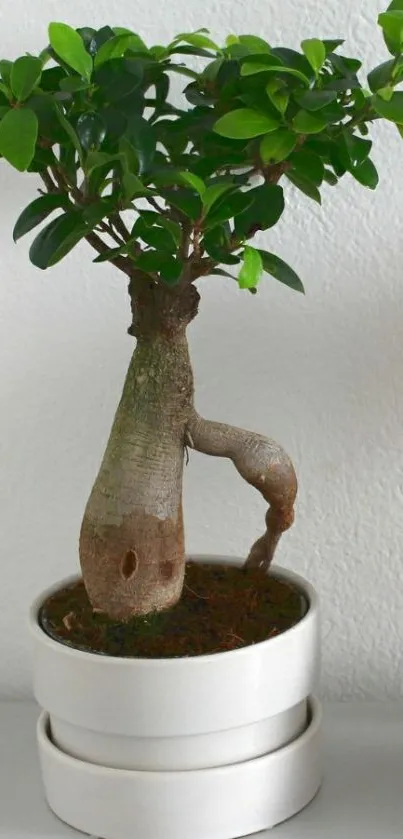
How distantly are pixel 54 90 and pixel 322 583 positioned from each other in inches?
24.0

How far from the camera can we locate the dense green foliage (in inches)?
23.6

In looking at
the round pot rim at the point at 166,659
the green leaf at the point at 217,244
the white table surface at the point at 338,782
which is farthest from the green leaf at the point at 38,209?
the white table surface at the point at 338,782

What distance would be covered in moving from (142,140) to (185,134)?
72 mm

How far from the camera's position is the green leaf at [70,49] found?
Result: 1.98 ft

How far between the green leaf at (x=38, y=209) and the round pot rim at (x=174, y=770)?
16.0 inches

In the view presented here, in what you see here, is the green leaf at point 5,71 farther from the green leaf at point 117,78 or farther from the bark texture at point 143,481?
the bark texture at point 143,481

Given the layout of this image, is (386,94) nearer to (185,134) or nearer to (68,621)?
(185,134)

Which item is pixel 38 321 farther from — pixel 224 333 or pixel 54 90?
pixel 54 90

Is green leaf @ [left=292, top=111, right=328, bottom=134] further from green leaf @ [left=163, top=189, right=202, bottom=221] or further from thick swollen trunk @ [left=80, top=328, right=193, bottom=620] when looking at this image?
thick swollen trunk @ [left=80, top=328, right=193, bottom=620]

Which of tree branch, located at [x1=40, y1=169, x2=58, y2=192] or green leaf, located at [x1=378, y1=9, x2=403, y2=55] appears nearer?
green leaf, located at [x1=378, y1=9, x2=403, y2=55]

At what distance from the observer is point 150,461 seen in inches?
31.4

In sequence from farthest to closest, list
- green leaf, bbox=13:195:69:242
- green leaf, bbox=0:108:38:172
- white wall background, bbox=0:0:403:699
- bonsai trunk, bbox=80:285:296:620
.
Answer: white wall background, bbox=0:0:403:699 < bonsai trunk, bbox=80:285:296:620 < green leaf, bbox=13:195:69:242 < green leaf, bbox=0:108:38:172

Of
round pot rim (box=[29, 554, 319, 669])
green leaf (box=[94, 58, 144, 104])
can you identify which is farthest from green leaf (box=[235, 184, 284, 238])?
round pot rim (box=[29, 554, 319, 669])

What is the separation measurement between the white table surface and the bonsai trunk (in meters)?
0.19
